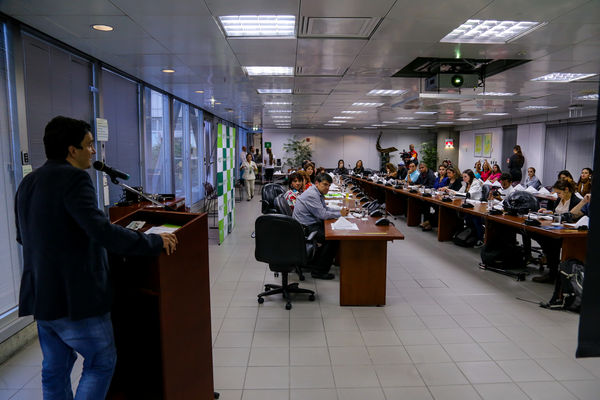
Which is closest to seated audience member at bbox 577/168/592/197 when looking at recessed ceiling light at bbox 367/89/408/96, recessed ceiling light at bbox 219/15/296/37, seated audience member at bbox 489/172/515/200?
seated audience member at bbox 489/172/515/200

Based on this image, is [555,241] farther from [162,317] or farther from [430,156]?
[430,156]

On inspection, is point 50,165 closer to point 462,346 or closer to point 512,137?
point 462,346

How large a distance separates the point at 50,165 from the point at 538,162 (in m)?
16.2

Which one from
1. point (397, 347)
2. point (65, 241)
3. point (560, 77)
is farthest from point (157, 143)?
point (560, 77)

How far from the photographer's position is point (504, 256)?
5.55 meters

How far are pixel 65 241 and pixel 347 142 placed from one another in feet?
71.4

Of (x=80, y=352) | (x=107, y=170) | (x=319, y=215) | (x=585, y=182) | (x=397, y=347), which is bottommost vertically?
(x=397, y=347)

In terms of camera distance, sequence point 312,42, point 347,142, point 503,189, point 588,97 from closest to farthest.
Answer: point 312,42
point 503,189
point 588,97
point 347,142

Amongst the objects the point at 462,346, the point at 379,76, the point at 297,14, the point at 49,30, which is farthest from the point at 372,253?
the point at 49,30

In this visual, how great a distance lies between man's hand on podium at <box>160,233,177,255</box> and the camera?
169cm

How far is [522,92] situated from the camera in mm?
8281

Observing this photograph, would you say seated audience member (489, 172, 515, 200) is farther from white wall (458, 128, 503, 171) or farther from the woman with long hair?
white wall (458, 128, 503, 171)

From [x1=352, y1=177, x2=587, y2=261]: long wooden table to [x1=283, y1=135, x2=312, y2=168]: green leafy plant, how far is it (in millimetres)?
9467

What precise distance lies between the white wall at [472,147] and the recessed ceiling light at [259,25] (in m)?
15.1
